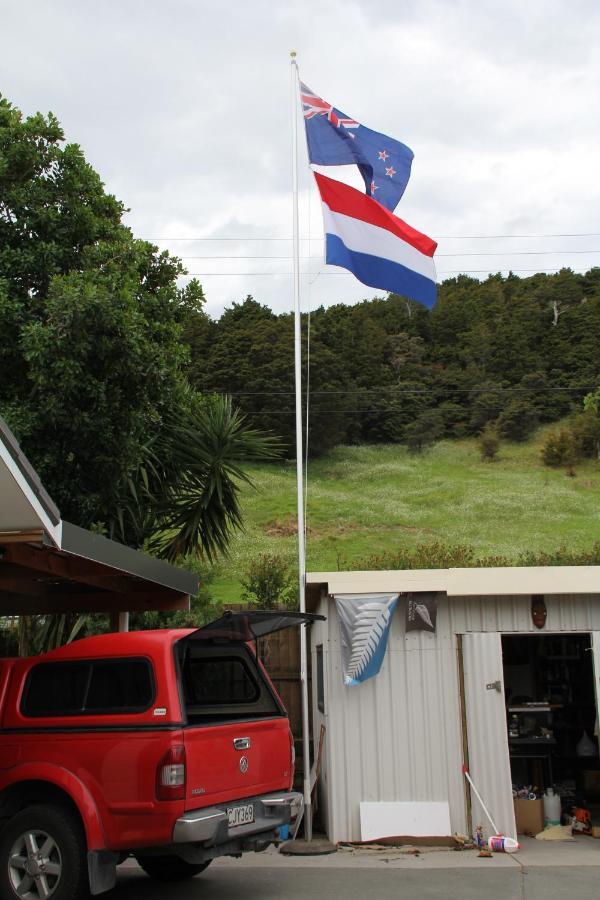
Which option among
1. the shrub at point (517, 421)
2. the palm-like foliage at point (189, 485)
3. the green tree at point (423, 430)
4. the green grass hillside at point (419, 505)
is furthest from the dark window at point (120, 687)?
the shrub at point (517, 421)

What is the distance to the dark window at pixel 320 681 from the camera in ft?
32.4

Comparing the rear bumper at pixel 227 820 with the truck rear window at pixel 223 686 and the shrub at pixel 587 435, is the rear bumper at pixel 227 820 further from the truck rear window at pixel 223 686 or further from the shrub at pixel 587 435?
the shrub at pixel 587 435

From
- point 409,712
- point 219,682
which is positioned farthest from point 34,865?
point 409,712

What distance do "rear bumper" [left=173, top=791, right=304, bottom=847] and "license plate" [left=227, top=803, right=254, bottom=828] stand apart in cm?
2

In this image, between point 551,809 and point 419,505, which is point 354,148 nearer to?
point 551,809

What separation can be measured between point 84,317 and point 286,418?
47004mm

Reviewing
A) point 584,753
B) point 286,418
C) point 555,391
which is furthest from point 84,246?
point 555,391

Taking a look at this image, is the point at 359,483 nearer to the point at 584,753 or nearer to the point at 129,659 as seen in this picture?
the point at 584,753

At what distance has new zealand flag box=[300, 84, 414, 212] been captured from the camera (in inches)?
432

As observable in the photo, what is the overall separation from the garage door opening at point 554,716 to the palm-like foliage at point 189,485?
4.33 metres

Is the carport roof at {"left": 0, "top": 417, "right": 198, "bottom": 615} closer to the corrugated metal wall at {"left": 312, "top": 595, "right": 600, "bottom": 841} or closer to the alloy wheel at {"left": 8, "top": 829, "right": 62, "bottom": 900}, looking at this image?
the alloy wheel at {"left": 8, "top": 829, "right": 62, "bottom": 900}

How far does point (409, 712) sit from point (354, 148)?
6.38 meters

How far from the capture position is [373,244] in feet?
35.5


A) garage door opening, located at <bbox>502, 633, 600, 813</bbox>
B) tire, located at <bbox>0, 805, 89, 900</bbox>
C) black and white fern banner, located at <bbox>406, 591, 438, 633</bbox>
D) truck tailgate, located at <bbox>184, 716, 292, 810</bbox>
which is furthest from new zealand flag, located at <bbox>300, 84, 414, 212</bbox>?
tire, located at <bbox>0, 805, 89, 900</bbox>
